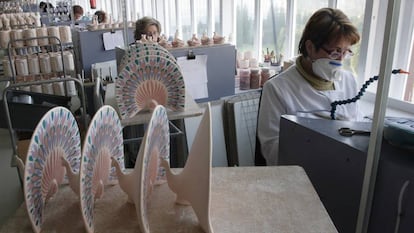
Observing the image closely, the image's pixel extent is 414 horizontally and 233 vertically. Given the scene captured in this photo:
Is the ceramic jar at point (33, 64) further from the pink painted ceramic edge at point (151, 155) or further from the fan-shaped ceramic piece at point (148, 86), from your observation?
the pink painted ceramic edge at point (151, 155)

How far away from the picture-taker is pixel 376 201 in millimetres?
848

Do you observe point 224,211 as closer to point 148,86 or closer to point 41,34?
point 148,86

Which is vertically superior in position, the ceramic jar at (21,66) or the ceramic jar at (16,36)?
the ceramic jar at (16,36)

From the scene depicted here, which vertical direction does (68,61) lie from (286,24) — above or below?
below

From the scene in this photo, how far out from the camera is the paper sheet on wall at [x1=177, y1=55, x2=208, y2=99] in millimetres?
2153

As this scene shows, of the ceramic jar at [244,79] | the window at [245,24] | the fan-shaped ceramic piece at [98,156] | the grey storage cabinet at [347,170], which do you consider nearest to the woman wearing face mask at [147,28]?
the ceramic jar at [244,79]

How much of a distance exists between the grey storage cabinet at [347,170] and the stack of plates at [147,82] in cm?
50

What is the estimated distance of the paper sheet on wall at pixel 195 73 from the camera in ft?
7.06

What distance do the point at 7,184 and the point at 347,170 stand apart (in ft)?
7.17

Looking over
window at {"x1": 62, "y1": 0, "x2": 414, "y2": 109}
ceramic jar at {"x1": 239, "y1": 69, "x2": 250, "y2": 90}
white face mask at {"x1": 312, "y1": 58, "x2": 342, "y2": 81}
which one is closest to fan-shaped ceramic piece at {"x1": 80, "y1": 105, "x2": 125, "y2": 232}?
white face mask at {"x1": 312, "y1": 58, "x2": 342, "y2": 81}

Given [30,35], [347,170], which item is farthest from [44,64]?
[347,170]

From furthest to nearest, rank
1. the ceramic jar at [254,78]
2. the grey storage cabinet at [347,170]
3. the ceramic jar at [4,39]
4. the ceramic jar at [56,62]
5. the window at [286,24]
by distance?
1. the ceramic jar at [4,39]
2. the ceramic jar at [56,62]
3. the ceramic jar at [254,78]
4. the window at [286,24]
5. the grey storage cabinet at [347,170]

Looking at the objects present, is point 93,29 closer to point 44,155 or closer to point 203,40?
point 203,40

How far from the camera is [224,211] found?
77 centimetres
